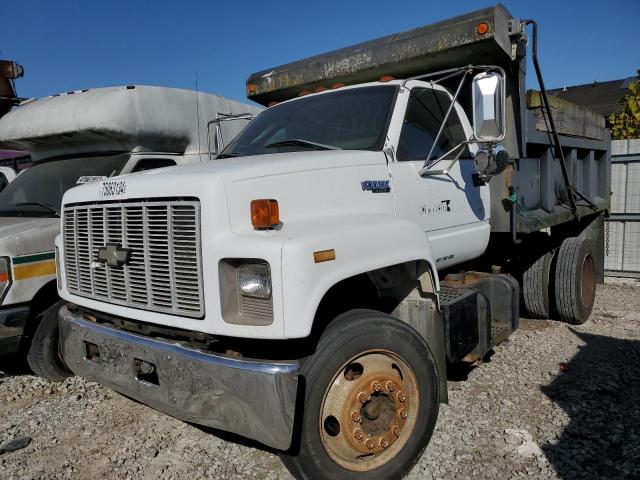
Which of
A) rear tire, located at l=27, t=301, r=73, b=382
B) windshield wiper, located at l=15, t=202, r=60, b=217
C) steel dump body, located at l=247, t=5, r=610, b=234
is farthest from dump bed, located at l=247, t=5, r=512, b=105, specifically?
rear tire, located at l=27, t=301, r=73, b=382

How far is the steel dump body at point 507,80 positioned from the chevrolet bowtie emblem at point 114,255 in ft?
9.39

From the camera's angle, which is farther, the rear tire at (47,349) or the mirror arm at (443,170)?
the rear tire at (47,349)

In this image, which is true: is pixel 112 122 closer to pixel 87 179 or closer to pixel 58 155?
pixel 87 179

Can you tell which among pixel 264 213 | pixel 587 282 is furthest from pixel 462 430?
pixel 587 282

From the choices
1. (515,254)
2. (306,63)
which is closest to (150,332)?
(306,63)

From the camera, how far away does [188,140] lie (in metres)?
6.06

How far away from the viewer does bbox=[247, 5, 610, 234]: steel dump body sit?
168 inches

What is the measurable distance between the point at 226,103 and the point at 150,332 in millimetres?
4351

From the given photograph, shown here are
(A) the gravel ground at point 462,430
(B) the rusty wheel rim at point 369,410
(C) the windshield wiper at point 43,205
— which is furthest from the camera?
(C) the windshield wiper at point 43,205

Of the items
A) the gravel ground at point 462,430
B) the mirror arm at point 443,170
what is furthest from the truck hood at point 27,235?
the mirror arm at point 443,170

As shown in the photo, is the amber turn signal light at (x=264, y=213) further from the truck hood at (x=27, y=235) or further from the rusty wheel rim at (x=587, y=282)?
the rusty wheel rim at (x=587, y=282)

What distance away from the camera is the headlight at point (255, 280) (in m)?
2.53

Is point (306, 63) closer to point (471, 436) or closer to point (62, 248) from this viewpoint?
point (62, 248)

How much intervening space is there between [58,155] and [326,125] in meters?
3.57
